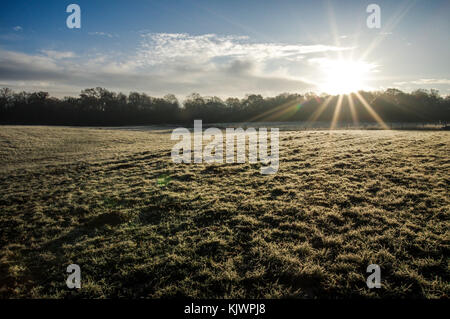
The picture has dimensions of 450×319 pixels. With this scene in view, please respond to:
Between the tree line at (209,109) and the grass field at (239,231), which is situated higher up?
the tree line at (209,109)

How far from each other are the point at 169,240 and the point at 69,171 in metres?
13.5

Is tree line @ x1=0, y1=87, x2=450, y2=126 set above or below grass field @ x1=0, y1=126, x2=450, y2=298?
above

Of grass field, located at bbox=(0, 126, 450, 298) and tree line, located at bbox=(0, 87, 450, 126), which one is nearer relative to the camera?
grass field, located at bbox=(0, 126, 450, 298)

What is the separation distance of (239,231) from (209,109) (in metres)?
88.5

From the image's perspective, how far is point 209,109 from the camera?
9225 centimetres

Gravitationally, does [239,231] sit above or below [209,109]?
below

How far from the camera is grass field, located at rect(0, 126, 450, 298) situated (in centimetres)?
498

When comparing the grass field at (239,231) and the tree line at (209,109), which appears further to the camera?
the tree line at (209,109)

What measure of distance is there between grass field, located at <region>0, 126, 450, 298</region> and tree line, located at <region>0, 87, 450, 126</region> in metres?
71.4

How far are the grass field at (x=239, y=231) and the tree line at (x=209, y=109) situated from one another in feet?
234

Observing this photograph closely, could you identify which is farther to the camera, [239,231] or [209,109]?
[209,109]

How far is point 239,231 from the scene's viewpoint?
704 centimetres

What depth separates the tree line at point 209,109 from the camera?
7569cm
